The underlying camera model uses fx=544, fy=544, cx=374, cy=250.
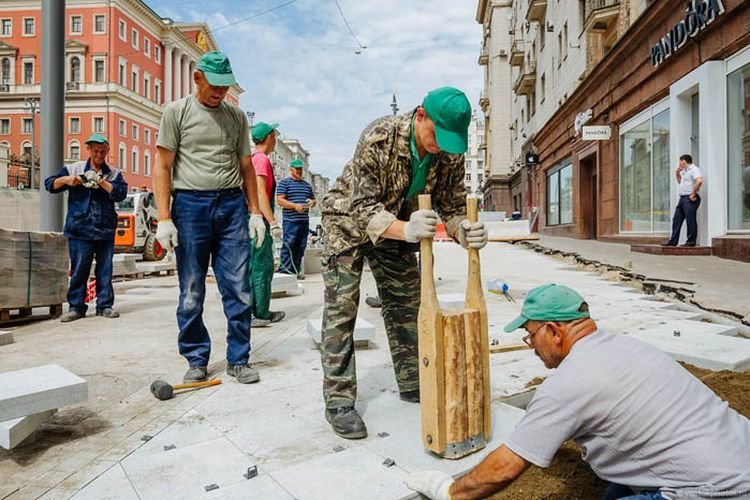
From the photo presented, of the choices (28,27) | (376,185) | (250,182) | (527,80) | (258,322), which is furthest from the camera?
(28,27)

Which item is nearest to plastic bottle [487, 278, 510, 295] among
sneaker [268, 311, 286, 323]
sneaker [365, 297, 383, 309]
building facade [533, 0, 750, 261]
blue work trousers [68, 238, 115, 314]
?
sneaker [365, 297, 383, 309]

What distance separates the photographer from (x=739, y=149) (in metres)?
8.63

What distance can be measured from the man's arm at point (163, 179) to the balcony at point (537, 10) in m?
25.6

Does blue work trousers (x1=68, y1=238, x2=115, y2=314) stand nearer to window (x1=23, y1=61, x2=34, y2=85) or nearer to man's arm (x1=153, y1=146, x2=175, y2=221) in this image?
man's arm (x1=153, y1=146, x2=175, y2=221)

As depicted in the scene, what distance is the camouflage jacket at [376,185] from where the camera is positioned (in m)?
2.40

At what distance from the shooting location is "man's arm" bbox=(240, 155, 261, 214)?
11.7 feet

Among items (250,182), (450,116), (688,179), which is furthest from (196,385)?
(688,179)

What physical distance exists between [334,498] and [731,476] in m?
1.18

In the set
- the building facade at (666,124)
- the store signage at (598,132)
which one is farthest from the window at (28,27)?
the store signage at (598,132)

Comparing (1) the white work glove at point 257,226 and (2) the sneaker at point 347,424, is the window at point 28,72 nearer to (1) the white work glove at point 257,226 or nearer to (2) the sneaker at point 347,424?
(1) the white work glove at point 257,226

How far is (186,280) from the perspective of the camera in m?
3.30

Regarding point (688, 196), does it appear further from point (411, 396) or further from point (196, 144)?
point (196, 144)

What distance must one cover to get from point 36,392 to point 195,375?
42.0 inches

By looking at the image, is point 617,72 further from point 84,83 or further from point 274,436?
point 84,83
